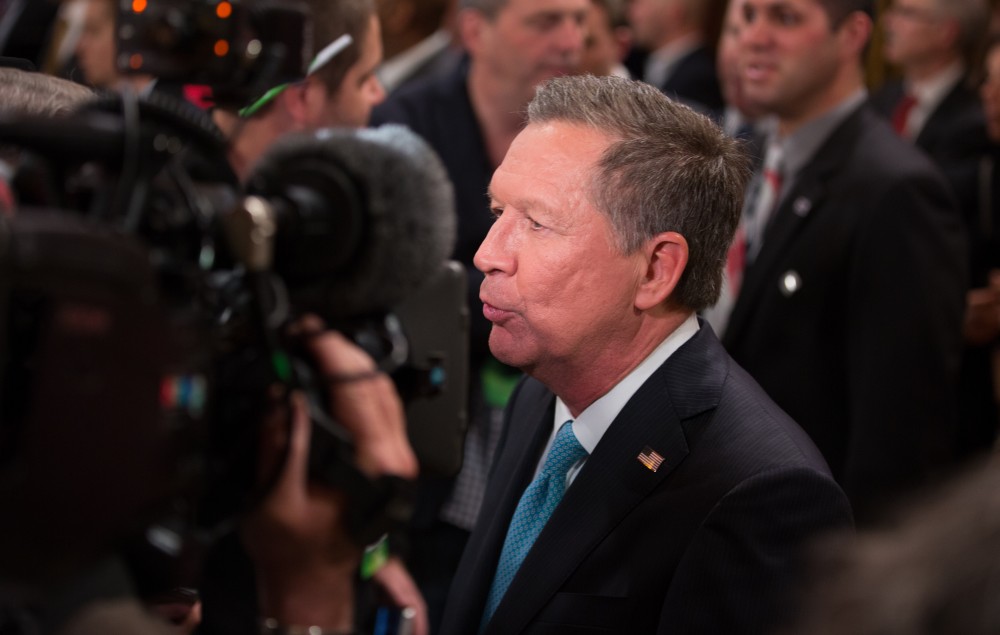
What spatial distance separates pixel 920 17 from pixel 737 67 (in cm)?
203

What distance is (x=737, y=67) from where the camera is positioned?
424 centimetres

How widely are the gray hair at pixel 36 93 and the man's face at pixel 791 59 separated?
2.39m

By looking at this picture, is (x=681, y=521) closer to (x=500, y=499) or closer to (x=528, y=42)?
(x=500, y=499)

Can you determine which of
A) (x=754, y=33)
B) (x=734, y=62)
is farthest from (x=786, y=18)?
(x=734, y=62)

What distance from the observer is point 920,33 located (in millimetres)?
5859

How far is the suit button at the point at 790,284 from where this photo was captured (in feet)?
11.9

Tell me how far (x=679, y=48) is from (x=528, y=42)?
3.58 m

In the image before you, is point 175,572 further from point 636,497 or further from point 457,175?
point 457,175

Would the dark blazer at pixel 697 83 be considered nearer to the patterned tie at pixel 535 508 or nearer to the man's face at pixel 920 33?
the man's face at pixel 920 33

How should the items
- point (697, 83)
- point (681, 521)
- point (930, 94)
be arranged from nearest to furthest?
point (681, 521) < point (930, 94) < point (697, 83)

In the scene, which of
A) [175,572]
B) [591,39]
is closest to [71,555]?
[175,572]

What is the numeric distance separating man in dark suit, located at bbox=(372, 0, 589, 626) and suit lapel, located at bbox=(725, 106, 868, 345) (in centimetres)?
71

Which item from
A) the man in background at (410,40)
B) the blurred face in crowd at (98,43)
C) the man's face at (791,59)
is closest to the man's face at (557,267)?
the man's face at (791,59)

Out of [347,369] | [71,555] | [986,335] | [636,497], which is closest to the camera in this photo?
[71,555]
